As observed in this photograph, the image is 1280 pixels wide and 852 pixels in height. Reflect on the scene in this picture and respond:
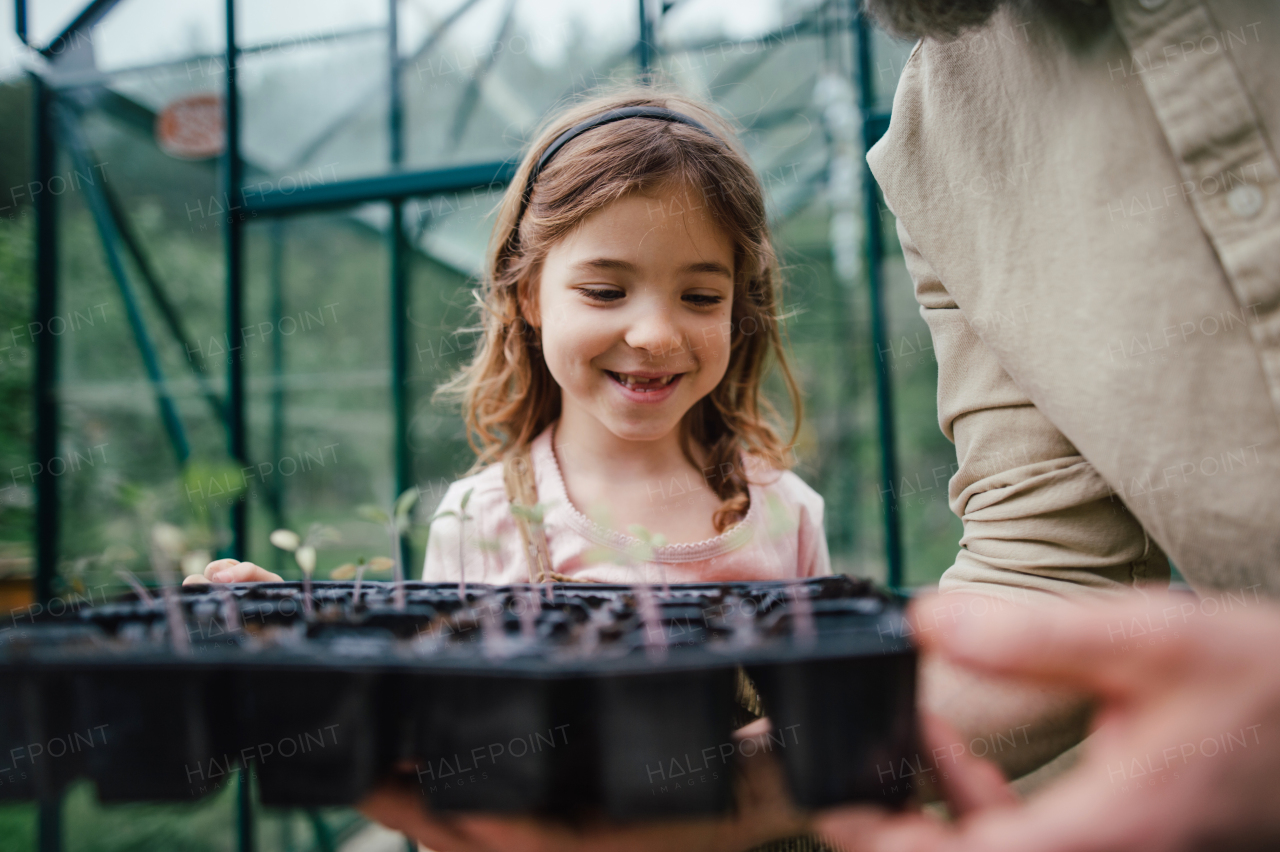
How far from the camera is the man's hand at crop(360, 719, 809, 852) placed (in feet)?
1.62

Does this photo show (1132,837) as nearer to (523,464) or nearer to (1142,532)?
(1142,532)

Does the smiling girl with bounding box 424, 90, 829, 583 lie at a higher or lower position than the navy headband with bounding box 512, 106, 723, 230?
lower

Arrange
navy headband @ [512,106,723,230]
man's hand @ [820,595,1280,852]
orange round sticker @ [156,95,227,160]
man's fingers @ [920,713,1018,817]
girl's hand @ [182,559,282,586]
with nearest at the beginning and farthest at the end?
man's hand @ [820,595,1280,852] → man's fingers @ [920,713,1018,817] → girl's hand @ [182,559,282,586] → navy headband @ [512,106,723,230] → orange round sticker @ [156,95,227,160]

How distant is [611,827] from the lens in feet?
1.62

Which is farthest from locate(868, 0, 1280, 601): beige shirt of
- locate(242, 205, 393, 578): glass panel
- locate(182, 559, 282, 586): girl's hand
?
locate(242, 205, 393, 578): glass panel

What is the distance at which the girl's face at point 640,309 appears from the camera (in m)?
0.94

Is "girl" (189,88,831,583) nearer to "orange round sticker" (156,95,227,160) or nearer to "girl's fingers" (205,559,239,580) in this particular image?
"girl's fingers" (205,559,239,580)

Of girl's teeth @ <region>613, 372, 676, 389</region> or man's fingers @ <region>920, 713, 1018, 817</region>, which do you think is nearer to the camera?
man's fingers @ <region>920, 713, 1018, 817</region>

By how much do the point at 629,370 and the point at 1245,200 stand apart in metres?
0.67

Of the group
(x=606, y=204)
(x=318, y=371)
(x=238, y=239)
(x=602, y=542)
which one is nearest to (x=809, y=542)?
(x=602, y=542)

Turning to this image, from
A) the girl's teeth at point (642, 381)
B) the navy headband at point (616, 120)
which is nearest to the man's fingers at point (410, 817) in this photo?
the girl's teeth at point (642, 381)

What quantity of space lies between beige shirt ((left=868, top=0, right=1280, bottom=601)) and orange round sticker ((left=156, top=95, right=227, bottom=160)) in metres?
2.60

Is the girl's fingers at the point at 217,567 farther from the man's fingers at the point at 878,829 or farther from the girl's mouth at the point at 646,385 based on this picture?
the man's fingers at the point at 878,829

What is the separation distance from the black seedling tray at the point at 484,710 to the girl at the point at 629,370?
0.27 metres
